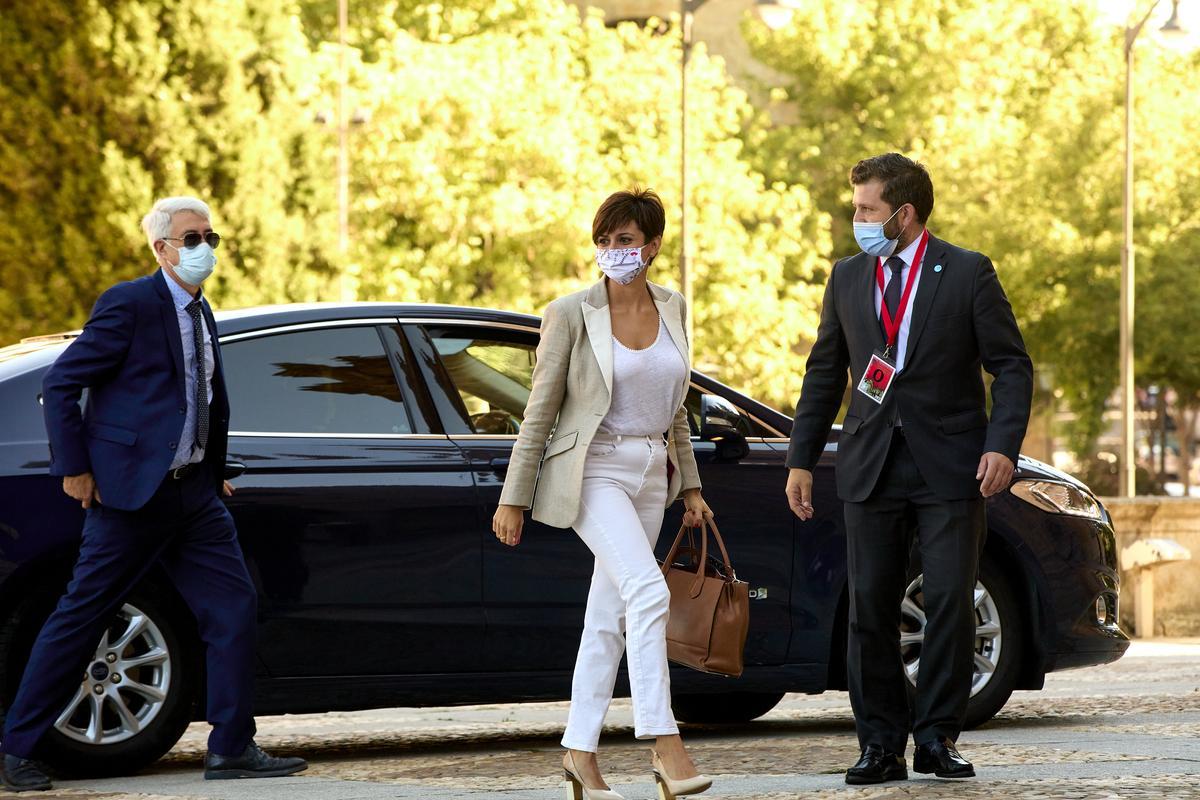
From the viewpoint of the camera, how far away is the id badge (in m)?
5.95

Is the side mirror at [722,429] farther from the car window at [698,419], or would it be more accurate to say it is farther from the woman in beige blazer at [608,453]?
the woman in beige blazer at [608,453]

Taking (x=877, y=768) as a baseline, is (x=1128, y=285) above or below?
above

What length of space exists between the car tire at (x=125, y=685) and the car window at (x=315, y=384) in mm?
706

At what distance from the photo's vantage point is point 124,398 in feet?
20.6

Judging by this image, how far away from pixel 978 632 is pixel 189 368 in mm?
3068

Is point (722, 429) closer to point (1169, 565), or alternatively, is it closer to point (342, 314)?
point (342, 314)

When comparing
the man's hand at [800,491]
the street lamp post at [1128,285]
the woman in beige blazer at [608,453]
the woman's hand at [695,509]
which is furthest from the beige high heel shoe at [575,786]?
the street lamp post at [1128,285]

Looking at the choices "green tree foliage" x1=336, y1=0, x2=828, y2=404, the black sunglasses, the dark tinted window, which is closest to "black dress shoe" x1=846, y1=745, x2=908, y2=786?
the black sunglasses

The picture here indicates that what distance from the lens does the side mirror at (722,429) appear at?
706 centimetres

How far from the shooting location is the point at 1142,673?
10.5 meters

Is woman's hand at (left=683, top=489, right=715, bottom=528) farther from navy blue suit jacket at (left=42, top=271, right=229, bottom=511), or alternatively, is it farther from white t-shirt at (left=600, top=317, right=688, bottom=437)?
navy blue suit jacket at (left=42, top=271, right=229, bottom=511)

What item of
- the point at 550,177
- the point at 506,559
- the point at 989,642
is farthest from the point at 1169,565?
the point at 550,177

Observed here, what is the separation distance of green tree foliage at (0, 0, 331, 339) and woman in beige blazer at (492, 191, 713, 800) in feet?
55.9

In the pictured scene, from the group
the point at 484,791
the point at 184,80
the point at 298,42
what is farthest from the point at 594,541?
the point at 298,42
